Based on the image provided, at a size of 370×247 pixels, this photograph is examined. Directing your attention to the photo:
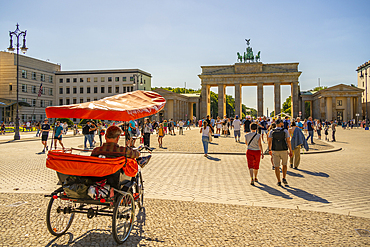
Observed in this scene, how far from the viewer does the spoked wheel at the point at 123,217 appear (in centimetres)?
457

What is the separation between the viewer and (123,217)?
Answer: 4832 mm

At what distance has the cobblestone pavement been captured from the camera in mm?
4781

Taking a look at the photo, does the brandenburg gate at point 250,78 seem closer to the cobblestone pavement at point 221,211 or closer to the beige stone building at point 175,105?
the beige stone building at point 175,105

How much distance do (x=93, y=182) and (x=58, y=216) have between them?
3.13 feet

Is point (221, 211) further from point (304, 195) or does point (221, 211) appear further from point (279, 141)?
point (279, 141)

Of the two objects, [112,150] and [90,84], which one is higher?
[90,84]

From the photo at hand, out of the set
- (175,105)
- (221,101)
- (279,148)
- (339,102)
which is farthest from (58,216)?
(339,102)

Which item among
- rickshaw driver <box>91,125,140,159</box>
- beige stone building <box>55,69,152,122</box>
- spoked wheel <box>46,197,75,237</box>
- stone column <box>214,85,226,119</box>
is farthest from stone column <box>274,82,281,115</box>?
spoked wheel <box>46,197,75,237</box>

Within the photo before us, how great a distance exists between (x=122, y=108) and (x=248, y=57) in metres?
84.8

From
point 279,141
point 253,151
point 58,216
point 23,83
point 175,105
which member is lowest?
point 58,216

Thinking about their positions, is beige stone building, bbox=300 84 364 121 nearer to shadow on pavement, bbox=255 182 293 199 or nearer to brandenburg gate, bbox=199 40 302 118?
brandenburg gate, bbox=199 40 302 118

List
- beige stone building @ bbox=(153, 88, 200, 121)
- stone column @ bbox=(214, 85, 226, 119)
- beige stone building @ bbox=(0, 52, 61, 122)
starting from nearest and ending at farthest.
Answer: beige stone building @ bbox=(0, 52, 61, 122)
stone column @ bbox=(214, 85, 226, 119)
beige stone building @ bbox=(153, 88, 200, 121)

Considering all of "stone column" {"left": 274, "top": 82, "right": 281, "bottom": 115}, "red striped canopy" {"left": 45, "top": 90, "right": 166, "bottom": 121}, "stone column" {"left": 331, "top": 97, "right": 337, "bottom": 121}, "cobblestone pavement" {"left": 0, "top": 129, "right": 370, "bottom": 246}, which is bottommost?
"cobblestone pavement" {"left": 0, "top": 129, "right": 370, "bottom": 246}

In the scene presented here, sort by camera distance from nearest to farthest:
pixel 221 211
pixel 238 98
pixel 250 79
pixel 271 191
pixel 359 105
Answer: pixel 221 211
pixel 271 191
pixel 359 105
pixel 238 98
pixel 250 79
